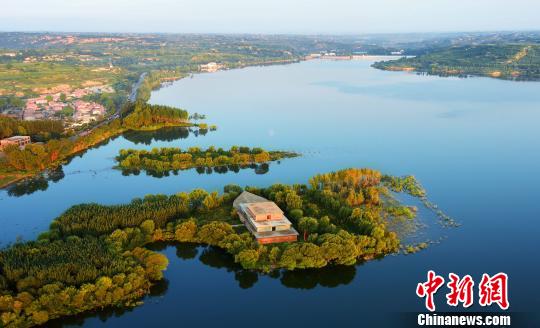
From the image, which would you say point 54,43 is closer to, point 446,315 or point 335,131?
point 335,131

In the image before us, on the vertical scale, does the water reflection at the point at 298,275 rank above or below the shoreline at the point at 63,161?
below

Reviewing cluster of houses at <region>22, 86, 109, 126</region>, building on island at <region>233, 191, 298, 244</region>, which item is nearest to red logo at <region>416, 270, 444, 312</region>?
building on island at <region>233, 191, 298, 244</region>

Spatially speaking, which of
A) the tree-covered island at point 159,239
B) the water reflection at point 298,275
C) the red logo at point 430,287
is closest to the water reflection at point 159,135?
the tree-covered island at point 159,239

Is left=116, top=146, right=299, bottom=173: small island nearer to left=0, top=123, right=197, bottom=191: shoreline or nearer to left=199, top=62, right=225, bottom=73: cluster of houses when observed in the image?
left=0, top=123, right=197, bottom=191: shoreline

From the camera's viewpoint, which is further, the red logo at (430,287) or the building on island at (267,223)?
the building on island at (267,223)

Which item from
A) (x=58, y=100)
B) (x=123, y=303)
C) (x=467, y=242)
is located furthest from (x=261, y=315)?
(x=58, y=100)

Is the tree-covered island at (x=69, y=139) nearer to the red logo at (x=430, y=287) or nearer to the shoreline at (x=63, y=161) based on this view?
the shoreline at (x=63, y=161)
